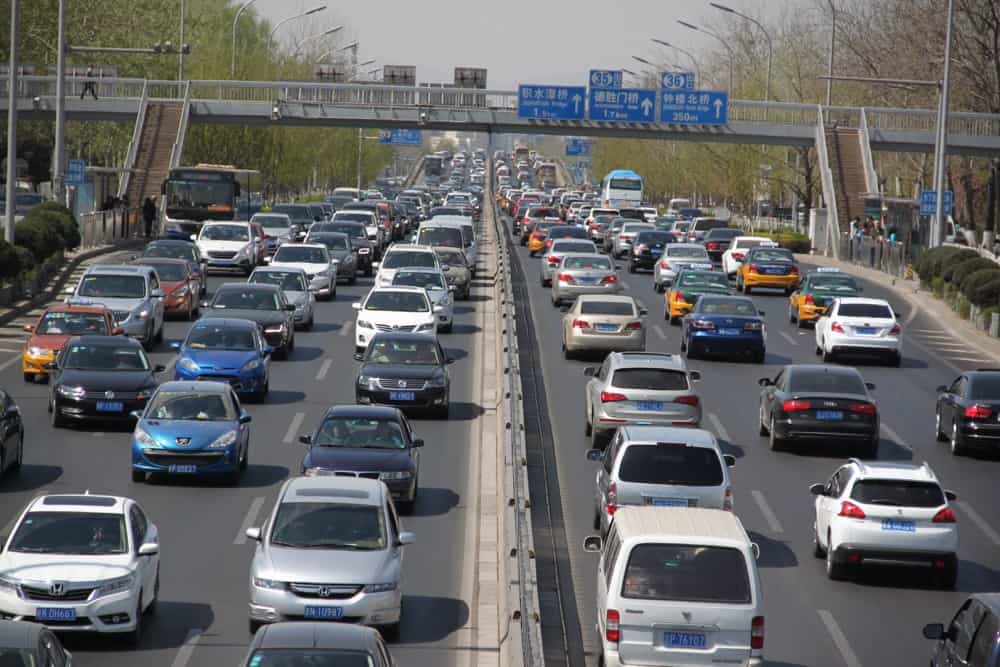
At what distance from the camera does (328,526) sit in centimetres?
1731

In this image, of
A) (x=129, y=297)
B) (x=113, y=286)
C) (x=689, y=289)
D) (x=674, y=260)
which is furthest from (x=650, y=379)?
(x=674, y=260)

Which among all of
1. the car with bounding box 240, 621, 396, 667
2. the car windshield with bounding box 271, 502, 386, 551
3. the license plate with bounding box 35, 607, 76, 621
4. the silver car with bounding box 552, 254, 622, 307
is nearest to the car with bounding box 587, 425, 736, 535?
the car windshield with bounding box 271, 502, 386, 551

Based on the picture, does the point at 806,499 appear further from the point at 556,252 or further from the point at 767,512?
the point at 556,252

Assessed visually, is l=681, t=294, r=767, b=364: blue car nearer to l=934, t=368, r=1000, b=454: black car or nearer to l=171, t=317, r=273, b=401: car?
l=934, t=368, r=1000, b=454: black car

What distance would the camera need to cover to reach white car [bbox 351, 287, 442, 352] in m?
37.0

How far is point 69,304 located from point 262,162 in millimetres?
64810

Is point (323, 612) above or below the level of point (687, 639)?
below

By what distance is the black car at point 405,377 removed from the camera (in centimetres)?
2973

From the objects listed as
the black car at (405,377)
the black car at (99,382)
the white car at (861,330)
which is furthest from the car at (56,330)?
the white car at (861,330)

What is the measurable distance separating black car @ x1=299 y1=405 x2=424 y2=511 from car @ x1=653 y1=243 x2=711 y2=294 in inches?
1200

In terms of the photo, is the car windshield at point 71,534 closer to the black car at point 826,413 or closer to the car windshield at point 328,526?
the car windshield at point 328,526

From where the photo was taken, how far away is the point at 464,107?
79312 millimetres

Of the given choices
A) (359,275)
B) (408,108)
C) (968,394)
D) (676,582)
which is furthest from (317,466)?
(408,108)

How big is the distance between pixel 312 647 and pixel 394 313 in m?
25.6
